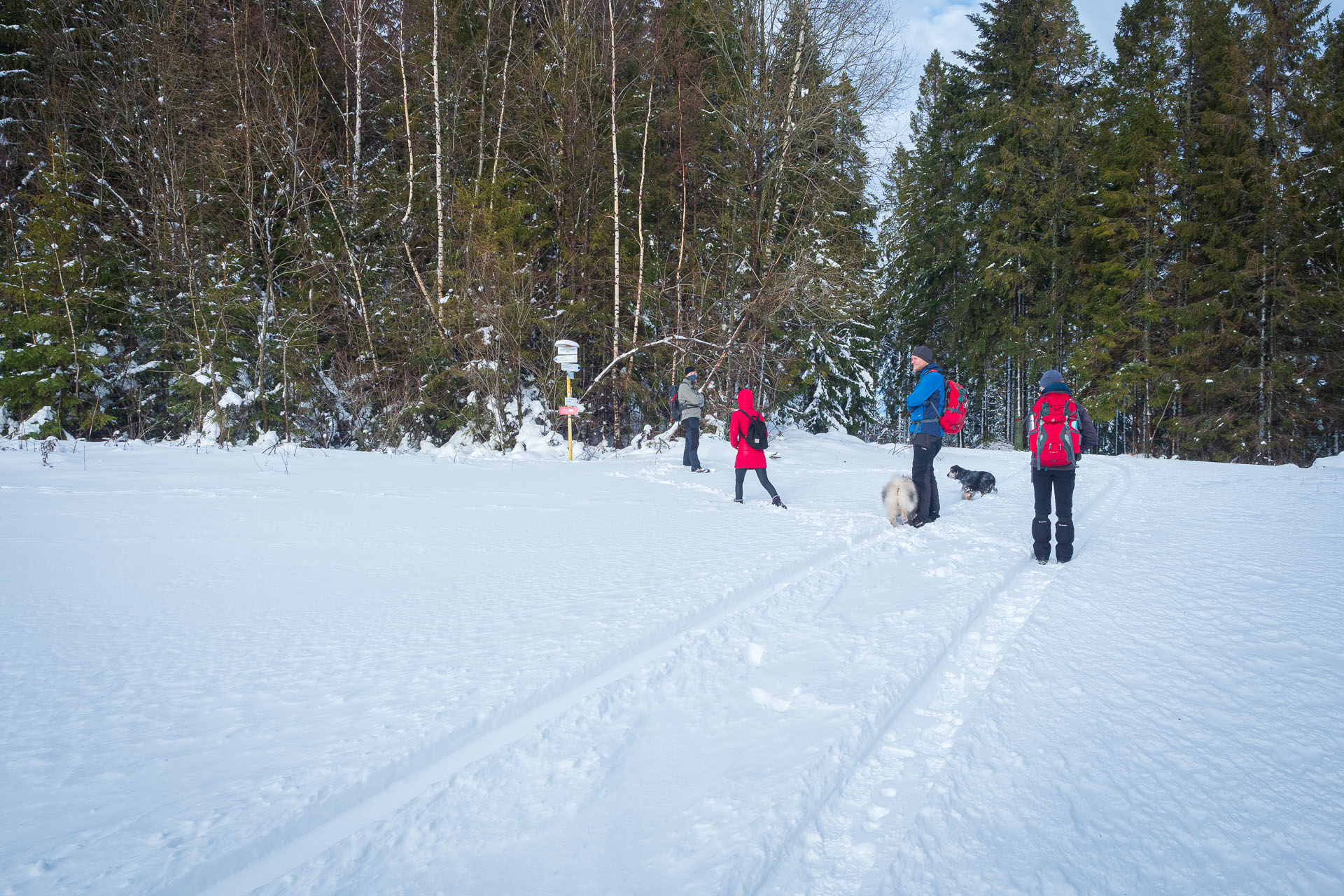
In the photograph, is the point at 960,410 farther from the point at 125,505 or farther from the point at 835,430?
the point at 835,430

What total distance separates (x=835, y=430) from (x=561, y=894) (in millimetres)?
21122

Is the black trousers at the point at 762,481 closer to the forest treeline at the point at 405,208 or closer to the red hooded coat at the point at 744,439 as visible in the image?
the red hooded coat at the point at 744,439

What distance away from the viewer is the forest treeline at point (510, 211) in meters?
15.2

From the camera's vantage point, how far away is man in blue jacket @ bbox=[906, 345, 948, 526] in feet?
21.7

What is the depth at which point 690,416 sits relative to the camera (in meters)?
12.1

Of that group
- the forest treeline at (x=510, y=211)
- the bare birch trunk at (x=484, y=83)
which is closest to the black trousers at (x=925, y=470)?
the forest treeline at (x=510, y=211)

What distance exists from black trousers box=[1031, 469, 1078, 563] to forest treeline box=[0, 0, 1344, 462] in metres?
10.7

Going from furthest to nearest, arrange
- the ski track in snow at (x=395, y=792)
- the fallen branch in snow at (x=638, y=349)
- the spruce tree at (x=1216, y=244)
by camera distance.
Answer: the spruce tree at (x=1216, y=244) → the fallen branch in snow at (x=638, y=349) → the ski track in snow at (x=395, y=792)

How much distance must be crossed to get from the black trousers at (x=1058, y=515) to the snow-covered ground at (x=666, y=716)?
160 millimetres

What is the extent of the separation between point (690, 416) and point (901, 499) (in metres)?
6.05

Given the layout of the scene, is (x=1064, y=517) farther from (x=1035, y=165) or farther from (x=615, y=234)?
(x=1035, y=165)

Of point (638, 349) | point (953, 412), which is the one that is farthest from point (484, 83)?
point (953, 412)

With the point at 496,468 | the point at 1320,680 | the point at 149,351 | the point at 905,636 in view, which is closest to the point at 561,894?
the point at 905,636

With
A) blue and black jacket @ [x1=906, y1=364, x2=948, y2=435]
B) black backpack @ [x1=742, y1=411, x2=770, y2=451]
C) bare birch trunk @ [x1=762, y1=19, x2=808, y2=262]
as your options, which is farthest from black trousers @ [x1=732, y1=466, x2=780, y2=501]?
bare birch trunk @ [x1=762, y1=19, x2=808, y2=262]
